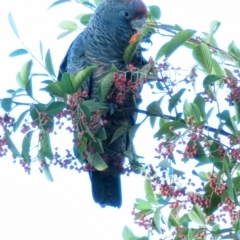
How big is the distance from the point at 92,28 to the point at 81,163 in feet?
3.57

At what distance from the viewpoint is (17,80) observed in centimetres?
189

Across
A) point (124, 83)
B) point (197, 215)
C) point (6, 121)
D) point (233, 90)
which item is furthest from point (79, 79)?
point (197, 215)

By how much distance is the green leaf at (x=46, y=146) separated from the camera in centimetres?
181

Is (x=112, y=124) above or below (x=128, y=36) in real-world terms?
below

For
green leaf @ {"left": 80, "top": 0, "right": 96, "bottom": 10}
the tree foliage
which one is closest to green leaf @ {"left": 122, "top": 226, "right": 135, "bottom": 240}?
the tree foliage

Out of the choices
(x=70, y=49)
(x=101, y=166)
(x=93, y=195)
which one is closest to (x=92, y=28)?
(x=70, y=49)

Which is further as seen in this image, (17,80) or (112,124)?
(112,124)

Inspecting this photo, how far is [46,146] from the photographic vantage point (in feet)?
5.98

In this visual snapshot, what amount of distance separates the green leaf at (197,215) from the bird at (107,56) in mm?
721

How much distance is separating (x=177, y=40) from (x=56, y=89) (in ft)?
1.39

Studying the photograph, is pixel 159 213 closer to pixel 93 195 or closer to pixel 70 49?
pixel 93 195

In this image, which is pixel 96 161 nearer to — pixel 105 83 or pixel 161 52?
pixel 105 83

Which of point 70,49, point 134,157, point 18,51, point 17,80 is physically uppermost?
point 70,49

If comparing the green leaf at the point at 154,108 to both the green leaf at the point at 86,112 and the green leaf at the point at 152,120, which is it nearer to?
the green leaf at the point at 152,120
